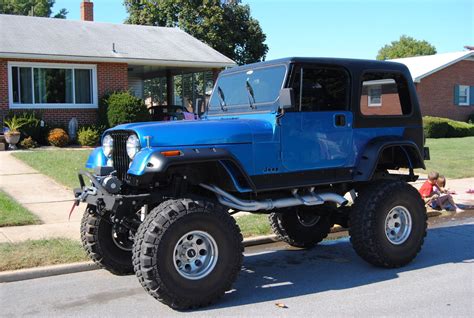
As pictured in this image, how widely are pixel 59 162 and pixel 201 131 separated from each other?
31.9ft

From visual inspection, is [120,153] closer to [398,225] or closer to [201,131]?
[201,131]

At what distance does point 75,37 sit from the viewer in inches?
834

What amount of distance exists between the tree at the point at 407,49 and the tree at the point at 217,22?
51.4 meters

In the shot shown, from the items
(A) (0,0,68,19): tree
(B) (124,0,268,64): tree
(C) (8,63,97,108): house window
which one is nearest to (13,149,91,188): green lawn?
(C) (8,63,97,108): house window

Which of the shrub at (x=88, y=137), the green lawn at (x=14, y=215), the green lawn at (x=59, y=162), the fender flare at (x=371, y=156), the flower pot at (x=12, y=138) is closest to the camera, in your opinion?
the fender flare at (x=371, y=156)

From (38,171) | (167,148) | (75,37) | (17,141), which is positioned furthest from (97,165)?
(75,37)

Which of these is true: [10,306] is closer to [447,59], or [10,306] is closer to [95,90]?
[95,90]

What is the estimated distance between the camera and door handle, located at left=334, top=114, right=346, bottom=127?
5.79 m

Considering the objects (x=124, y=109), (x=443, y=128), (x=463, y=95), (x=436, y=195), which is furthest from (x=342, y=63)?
(x=463, y=95)

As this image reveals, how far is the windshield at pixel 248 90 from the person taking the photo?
5609 mm

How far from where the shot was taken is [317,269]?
6.13 metres

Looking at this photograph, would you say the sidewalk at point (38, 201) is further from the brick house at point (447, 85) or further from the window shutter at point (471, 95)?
the window shutter at point (471, 95)

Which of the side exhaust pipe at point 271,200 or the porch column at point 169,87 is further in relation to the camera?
the porch column at point 169,87

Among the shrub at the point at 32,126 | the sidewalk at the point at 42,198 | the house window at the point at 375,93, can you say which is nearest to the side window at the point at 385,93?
the house window at the point at 375,93
